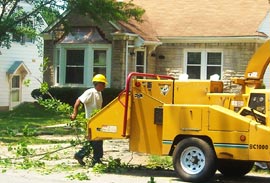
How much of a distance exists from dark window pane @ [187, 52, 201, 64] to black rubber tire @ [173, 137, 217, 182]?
17.8 m

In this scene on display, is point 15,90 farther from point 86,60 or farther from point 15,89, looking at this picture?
point 86,60

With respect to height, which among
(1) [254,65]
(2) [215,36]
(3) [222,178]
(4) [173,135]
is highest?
(2) [215,36]

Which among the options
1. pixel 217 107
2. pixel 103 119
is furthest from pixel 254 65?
pixel 103 119

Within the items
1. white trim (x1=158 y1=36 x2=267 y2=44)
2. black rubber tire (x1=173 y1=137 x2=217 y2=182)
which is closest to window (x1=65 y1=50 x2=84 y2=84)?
white trim (x1=158 y1=36 x2=267 y2=44)

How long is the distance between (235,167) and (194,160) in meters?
1.20

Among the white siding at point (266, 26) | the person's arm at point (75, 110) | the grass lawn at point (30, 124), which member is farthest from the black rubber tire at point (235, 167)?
the white siding at point (266, 26)

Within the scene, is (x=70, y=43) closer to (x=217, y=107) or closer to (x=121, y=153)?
(x=121, y=153)

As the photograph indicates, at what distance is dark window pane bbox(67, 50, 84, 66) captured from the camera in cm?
2742

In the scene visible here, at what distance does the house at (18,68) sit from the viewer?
32906 mm

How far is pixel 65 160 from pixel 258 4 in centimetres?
1841

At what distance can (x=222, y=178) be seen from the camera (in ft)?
35.6

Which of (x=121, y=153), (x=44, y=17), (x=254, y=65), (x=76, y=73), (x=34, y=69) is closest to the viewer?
(x=254, y=65)

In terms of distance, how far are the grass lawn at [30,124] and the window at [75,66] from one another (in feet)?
6.62

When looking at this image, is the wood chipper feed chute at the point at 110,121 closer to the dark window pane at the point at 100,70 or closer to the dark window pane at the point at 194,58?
the dark window pane at the point at 100,70
